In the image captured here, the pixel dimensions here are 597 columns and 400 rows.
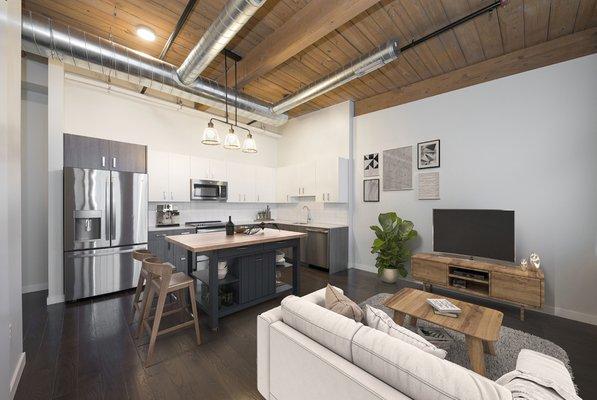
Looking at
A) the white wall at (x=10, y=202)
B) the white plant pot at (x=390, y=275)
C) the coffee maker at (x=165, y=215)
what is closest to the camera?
the white wall at (x=10, y=202)

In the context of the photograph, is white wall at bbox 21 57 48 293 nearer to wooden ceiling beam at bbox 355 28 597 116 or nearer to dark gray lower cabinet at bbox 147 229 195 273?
dark gray lower cabinet at bbox 147 229 195 273

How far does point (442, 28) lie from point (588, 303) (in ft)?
11.8

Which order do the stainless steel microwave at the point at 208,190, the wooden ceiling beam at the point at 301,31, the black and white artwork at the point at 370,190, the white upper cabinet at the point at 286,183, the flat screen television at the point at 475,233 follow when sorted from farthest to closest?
the white upper cabinet at the point at 286,183 < the stainless steel microwave at the point at 208,190 < the black and white artwork at the point at 370,190 < the flat screen television at the point at 475,233 < the wooden ceiling beam at the point at 301,31

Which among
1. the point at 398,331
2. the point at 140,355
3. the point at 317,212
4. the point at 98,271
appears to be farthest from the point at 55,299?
the point at 317,212

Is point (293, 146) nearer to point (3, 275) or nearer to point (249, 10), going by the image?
point (249, 10)

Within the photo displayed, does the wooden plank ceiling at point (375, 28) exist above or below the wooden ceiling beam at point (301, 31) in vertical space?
above

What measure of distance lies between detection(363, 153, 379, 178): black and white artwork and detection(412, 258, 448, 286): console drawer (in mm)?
1810

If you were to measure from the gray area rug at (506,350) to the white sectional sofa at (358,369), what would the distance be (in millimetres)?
1067

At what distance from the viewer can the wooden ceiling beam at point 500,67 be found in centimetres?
293

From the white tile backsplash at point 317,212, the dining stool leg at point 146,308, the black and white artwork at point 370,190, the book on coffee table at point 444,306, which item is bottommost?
the dining stool leg at point 146,308

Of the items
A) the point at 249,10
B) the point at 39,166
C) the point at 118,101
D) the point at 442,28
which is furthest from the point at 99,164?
the point at 442,28

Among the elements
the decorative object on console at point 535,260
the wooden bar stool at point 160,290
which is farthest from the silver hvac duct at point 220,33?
the decorative object on console at point 535,260

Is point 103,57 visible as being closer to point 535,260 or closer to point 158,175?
point 158,175

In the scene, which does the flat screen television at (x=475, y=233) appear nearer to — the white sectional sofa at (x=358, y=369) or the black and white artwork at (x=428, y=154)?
the black and white artwork at (x=428, y=154)
